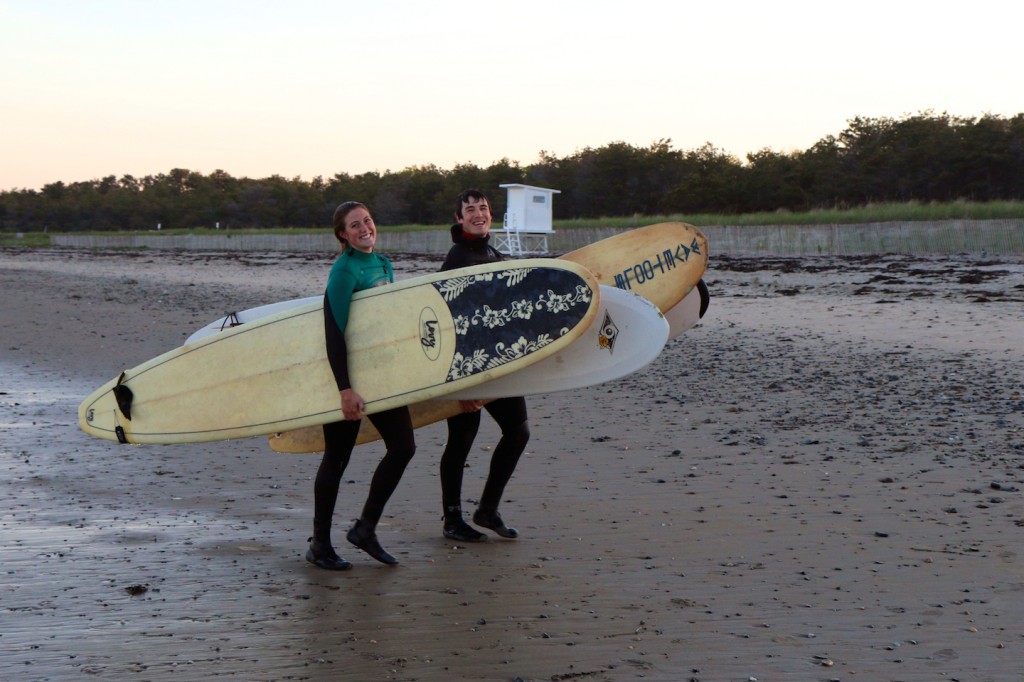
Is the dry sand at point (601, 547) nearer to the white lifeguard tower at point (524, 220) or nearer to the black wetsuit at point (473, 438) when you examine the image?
the black wetsuit at point (473, 438)

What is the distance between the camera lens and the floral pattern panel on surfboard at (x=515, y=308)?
4.74 metres

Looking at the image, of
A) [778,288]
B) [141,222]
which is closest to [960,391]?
[778,288]

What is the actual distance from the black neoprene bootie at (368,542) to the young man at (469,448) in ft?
1.73

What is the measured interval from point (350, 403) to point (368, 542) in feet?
1.90

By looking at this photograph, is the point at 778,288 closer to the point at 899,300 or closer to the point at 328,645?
the point at 899,300

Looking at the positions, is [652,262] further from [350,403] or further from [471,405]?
[350,403]

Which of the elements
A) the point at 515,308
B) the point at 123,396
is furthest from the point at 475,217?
the point at 123,396

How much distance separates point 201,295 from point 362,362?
15.8 meters

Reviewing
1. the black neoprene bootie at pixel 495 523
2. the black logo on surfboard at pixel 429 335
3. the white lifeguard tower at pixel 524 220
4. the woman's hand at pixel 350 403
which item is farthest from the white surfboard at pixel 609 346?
the white lifeguard tower at pixel 524 220

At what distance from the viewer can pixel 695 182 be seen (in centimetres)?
4709

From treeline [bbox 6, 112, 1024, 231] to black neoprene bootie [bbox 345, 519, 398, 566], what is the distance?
33174 mm

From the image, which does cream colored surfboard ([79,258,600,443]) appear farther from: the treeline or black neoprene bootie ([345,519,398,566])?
the treeline

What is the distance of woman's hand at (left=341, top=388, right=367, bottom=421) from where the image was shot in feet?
14.0

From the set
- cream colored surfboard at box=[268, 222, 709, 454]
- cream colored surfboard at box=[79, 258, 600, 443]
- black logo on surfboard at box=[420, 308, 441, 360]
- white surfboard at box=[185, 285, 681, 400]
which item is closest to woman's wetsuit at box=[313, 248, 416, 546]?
cream colored surfboard at box=[79, 258, 600, 443]
